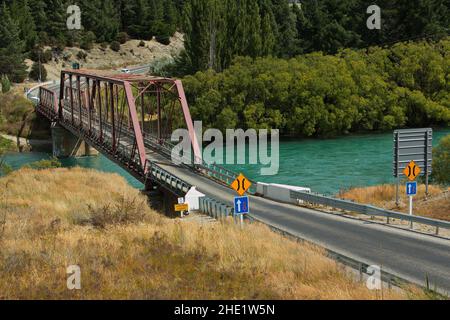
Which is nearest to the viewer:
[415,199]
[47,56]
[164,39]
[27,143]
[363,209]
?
[363,209]

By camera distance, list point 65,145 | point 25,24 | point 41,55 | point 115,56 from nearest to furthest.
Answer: point 65,145 < point 25,24 < point 41,55 < point 115,56

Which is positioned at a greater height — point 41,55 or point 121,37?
point 121,37

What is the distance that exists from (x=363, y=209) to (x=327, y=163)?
2937 centimetres

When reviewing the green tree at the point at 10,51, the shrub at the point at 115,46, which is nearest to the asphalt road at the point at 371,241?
the green tree at the point at 10,51

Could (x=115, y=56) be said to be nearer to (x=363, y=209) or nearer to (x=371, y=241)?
(x=363, y=209)

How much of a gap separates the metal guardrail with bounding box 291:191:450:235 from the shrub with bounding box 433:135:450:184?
42.1 feet

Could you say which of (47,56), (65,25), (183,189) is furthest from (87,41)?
(183,189)

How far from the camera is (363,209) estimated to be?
984 inches

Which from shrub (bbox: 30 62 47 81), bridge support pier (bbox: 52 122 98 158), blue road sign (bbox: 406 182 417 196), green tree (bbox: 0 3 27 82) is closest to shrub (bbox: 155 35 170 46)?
shrub (bbox: 30 62 47 81)

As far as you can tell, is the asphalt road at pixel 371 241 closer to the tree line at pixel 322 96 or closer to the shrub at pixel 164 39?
the tree line at pixel 322 96

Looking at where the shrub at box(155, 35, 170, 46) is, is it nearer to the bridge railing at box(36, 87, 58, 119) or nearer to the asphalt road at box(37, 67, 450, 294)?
the bridge railing at box(36, 87, 58, 119)

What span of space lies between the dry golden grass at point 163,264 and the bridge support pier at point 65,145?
54.5 meters

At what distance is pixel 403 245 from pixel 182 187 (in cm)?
1460
